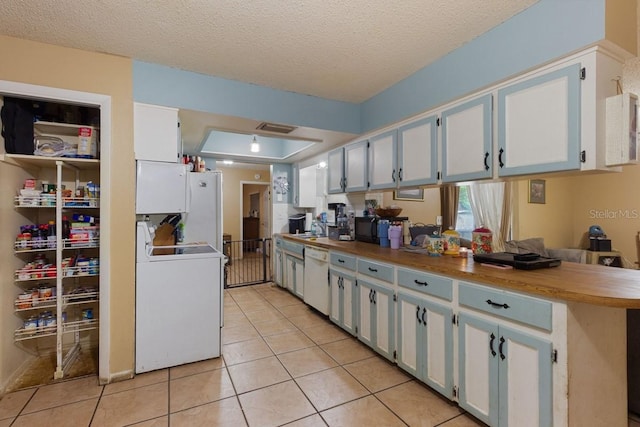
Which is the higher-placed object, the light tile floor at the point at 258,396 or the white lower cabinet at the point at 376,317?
the white lower cabinet at the point at 376,317

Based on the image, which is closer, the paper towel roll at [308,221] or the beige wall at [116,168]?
the beige wall at [116,168]

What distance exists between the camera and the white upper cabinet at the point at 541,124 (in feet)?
5.33

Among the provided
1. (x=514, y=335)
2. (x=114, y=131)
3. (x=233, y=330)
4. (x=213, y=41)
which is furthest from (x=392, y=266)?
(x=114, y=131)

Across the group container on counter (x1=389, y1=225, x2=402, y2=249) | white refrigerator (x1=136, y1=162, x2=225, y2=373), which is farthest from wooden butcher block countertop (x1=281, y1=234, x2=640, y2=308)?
white refrigerator (x1=136, y1=162, x2=225, y2=373)

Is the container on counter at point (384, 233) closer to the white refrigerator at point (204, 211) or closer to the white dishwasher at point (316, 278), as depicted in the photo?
the white dishwasher at point (316, 278)

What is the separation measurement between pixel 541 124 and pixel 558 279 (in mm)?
934

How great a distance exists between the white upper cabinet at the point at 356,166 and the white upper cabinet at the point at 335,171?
2.9 inches

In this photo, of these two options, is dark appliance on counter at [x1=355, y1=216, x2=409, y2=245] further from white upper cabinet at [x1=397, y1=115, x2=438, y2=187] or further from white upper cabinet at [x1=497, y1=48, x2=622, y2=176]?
white upper cabinet at [x1=497, y1=48, x2=622, y2=176]

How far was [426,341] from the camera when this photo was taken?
198 cm

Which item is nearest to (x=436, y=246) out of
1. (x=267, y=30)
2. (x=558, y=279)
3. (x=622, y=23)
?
(x=558, y=279)

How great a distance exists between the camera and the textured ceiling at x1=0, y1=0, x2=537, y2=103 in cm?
177

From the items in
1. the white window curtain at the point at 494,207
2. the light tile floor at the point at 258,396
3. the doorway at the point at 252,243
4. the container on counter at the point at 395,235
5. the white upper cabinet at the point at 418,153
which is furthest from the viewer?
the doorway at the point at 252,243

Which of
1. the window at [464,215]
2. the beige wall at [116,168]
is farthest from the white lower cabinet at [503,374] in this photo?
the window at [464,215]

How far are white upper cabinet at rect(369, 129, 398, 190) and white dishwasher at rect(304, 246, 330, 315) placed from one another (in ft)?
3.20
